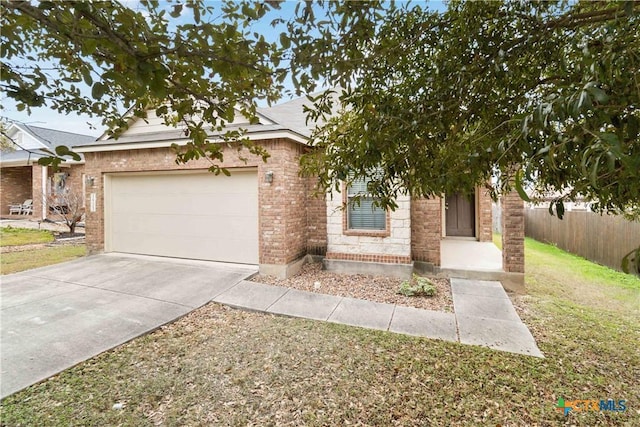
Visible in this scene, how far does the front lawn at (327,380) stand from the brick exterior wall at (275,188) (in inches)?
93.1

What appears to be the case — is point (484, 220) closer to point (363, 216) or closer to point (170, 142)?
point (363, 216)

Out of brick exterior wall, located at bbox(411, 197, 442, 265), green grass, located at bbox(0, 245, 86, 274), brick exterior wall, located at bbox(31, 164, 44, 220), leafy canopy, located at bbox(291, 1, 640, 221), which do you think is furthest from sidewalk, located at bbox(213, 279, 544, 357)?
brick exterior wall, located at bbox(31, 164, 44, 220)

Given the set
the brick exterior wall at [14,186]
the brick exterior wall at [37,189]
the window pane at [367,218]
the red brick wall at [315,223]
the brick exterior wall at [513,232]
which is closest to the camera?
the brick exterior wall at [513,232]

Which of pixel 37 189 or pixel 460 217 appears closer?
pixel 460 217

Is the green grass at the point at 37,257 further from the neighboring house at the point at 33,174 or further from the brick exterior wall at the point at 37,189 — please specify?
the brick exterior wall at the point at 37,189

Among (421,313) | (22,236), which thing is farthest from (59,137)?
(421,313)

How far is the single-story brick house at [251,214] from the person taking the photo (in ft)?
22.1

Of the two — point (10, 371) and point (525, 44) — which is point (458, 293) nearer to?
point (525, 44)

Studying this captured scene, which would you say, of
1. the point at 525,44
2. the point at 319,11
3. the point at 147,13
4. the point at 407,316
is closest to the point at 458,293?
the point at 407,316

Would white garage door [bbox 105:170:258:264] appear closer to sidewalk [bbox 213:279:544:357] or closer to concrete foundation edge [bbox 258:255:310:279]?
concrete foundation edge [bbox 258:255:310:279]

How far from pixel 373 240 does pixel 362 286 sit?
4.12 ft

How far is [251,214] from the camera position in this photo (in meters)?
7.22

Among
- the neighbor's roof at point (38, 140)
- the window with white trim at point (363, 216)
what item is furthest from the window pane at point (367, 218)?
the neighbor's roof at point (38, 140)

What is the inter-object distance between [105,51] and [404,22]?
84.5 inches
